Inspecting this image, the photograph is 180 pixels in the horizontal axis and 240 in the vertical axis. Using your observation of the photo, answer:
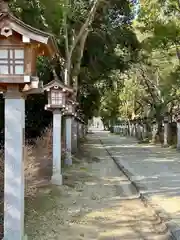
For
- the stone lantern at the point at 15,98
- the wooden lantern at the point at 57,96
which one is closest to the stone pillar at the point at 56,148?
the wooden lantern at the point at 57,96

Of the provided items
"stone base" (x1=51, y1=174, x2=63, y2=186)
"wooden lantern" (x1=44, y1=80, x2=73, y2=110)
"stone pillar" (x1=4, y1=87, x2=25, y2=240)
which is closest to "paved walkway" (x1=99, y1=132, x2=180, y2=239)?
"stone base" (x1=51, y1=174, x2=63, y2=186)

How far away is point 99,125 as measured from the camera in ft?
487

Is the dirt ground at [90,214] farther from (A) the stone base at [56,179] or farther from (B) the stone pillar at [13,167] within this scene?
(B) the stone pillar at [13,167]

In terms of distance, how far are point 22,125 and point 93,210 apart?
183 inches

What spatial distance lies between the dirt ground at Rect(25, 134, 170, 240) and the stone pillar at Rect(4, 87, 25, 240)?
138cm

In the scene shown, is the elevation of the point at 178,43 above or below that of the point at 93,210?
above

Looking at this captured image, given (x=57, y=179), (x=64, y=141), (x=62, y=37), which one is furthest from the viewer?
(x=62, y=37)

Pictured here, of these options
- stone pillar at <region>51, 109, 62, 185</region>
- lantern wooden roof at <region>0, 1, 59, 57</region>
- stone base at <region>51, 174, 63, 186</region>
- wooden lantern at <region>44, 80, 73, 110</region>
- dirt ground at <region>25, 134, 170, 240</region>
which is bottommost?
dirt ground at <region>25, 134, 170, 240</region>

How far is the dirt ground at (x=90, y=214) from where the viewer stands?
9297 millimetres

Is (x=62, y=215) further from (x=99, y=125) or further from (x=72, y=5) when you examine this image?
(x=99, y=125)

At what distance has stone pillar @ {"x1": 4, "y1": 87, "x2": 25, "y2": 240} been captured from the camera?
7.38 m

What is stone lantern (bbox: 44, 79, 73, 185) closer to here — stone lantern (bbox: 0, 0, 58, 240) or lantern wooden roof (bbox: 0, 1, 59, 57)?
stone lantern (bbox: 0, 0, 58, 240)

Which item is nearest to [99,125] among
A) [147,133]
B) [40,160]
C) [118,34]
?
[147,133]

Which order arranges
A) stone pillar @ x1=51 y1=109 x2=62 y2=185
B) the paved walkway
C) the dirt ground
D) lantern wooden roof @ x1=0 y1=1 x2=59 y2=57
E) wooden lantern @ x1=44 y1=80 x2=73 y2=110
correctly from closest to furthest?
lantern wooden roof @ x1=0 y1=1 x2=59 y2=57, the dirt ground, the paved walkway, stone pillar @ x1=51 y1=109 x2=62 y2=185, wooden lantern @ x1=44 y1=80 x2=73 y2=110
